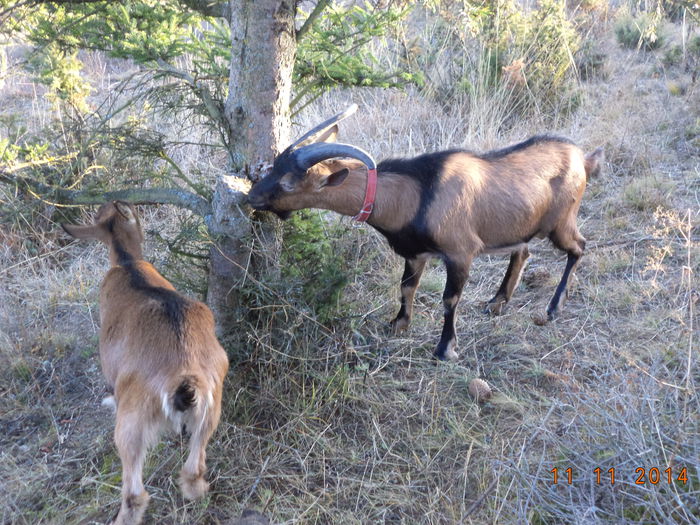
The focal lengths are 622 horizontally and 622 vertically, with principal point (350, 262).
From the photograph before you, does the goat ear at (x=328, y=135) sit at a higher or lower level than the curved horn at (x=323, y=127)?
lower

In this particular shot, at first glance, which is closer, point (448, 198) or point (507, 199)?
point (448, 198)

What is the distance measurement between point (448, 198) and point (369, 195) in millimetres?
634

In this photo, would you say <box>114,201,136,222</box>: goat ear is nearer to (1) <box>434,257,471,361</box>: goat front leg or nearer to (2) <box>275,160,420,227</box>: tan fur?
(2) <box>275,160,420,227</box>: tan fur

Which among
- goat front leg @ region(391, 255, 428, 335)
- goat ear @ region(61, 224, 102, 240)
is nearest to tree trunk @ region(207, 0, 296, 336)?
goat ear @ region(61, 224, 102, 240)

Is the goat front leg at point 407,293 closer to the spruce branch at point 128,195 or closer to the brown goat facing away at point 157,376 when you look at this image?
the spruce branch at point 128,195

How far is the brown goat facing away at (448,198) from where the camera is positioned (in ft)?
14.1

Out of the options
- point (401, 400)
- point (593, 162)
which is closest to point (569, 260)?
point (593, 162)

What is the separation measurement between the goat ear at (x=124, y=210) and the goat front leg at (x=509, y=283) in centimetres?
305

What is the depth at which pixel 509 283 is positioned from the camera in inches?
217

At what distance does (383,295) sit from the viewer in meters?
5.46

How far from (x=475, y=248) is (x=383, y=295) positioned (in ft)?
3.25

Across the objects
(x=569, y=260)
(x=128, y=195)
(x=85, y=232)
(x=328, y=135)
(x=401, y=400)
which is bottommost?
(x=401, y=400)
